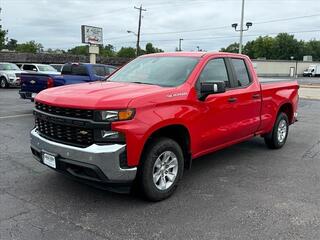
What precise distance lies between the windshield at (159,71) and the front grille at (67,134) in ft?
4.57

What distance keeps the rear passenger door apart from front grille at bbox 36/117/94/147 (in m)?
2.50

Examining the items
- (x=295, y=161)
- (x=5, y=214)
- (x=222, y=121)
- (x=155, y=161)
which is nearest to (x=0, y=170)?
(x=5, y=214)

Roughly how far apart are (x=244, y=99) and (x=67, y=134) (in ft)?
9.94

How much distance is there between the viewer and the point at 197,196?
4.80m

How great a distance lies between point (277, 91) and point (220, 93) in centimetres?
219

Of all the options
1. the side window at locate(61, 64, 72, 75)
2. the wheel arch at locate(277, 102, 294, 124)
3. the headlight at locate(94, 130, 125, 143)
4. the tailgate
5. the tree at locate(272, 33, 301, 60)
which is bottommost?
the wheel arch at locate(277, 102, 294, 124)

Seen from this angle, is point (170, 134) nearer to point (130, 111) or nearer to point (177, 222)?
point (130, 111)

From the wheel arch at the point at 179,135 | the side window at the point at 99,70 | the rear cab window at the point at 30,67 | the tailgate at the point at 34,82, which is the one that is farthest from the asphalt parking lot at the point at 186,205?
the rear cab window at the point at 30,67

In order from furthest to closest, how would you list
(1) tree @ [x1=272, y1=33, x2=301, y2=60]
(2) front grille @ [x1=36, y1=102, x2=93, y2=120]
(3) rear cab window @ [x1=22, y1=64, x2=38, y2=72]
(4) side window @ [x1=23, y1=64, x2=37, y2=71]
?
(1) tree @ [x1=272, y1=33, x2=301, y2=60]
(4) side window @ [x1=23, y1=64, x2=37, y2=71]
(3) rear cab window @ [x1=22, y1=64, x2=38, y2=72]
(2) front grille @ [x1=36, y1=102, x2=93, y2=120]

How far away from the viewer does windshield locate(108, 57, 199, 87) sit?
16.9 ft

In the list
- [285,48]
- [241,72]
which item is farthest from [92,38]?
[285,48]

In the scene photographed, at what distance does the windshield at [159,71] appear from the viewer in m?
5.14

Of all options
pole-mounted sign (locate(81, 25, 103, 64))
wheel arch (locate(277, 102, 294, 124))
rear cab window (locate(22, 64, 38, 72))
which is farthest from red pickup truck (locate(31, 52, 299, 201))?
pole-mounted sign (locate(81, 25, 103, 64))

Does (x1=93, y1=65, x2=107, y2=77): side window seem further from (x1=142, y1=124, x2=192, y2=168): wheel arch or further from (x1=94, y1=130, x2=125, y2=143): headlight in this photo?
(x1=94, y1=130, x2=125, y2=143): headlight
